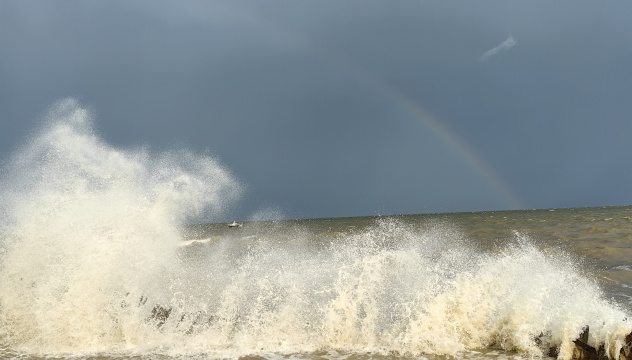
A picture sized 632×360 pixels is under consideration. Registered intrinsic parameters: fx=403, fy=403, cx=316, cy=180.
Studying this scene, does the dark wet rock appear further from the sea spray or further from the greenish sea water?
the sea spray

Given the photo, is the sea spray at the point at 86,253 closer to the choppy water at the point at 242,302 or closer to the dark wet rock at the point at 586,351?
the choppy water at the point at 242,302

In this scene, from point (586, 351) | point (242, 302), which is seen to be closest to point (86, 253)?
point (242, 302)

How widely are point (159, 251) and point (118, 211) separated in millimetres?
1379

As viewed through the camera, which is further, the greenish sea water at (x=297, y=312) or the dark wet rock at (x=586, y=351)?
the greenish sea water at (x=297, y=312)

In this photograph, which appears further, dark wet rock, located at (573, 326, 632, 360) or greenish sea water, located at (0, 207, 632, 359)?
greenish sea water, located at (0, 207, 632, 359)

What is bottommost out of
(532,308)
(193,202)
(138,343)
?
(138,343)

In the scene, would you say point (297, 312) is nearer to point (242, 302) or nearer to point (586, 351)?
point (242, 302)

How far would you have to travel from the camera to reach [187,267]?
14133mm

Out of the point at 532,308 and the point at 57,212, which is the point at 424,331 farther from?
the point at 57,212

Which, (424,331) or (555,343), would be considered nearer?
(555,343)

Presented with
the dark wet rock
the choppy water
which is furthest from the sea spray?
the dark wet rock

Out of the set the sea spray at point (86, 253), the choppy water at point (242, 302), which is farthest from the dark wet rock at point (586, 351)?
the sea spray at point (86, 253)

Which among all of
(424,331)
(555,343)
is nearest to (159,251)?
(424,331)

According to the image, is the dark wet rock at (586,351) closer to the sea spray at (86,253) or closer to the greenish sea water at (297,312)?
the greenish sea water at (297,312)
